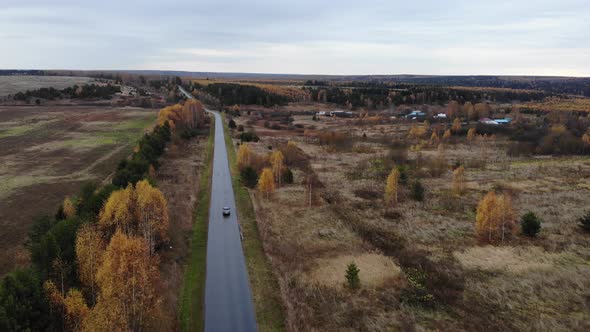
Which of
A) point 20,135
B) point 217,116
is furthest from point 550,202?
point 217,116

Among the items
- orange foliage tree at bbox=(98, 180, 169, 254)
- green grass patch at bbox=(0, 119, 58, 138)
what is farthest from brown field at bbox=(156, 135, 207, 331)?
green grass patch at bbox=(0, 119, 58, 138)

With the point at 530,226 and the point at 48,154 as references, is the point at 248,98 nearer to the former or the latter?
the point at 48,154

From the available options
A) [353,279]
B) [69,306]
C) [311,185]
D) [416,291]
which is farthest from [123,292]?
[311,185]

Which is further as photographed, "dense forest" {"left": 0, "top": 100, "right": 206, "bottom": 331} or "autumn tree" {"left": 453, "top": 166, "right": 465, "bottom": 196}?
"autumn tree" {"left": 453, "top": 166, "right": 465, "bottom": 196}

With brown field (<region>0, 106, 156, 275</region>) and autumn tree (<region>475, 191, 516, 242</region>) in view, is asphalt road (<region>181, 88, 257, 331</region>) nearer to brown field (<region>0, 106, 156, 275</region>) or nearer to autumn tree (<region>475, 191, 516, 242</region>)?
brown field (<region>0, 106, 156, 275</region>)

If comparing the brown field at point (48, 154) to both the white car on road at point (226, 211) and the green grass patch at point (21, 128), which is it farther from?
the white car on road at point (226, 211)

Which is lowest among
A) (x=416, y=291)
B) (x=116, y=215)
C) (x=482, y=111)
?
(x=416, y=291)

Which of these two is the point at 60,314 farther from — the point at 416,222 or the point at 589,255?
the point at 589,255
